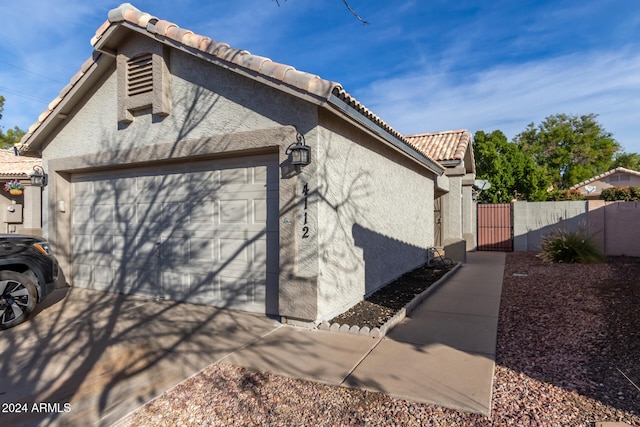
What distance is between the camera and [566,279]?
8.84 m

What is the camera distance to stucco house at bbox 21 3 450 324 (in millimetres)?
5492

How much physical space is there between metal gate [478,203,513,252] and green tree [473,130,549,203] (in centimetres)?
844

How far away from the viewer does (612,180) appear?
116 feet

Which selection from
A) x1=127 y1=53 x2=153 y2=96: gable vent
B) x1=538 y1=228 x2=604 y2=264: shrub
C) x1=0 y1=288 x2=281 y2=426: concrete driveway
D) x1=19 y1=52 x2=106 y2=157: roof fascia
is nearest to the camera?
x1=0 y1=288 x2=281 y2=426: concrete driveway

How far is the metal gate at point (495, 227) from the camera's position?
17.0 metres

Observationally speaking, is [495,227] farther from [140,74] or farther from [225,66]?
[140,74]

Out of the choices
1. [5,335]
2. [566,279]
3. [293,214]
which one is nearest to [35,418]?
[5,335]

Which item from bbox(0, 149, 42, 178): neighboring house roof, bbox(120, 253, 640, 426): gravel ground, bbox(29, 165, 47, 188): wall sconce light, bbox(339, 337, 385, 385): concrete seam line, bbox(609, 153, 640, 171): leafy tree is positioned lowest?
bbox(120, 253, 640, 426): gravel ground

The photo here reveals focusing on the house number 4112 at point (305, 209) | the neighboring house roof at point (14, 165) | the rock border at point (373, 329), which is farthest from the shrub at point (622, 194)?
the neighboring house roof at point (14, 165)

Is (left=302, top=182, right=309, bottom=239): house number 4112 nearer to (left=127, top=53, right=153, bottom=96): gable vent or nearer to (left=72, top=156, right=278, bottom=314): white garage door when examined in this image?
(left=72, top=156, right=278, bottom=314): white garage door

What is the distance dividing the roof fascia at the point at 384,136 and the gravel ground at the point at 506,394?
139 inches

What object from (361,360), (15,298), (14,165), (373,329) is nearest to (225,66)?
(373,329)

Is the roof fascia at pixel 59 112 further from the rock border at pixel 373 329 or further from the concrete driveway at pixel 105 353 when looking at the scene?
the rock border at pixel 373 329

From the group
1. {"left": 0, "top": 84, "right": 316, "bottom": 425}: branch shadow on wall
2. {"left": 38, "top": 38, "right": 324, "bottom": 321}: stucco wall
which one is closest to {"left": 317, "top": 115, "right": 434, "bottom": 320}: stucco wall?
{"left": 38, "top": 38, "right": 324, "bottom": 321}: stucco wall
